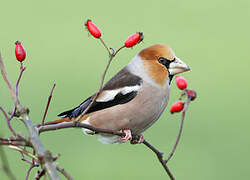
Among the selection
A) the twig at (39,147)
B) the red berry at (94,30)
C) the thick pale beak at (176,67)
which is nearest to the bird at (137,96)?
the thick pale beak at (176,67)

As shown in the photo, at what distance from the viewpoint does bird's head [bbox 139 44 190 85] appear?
283 cm

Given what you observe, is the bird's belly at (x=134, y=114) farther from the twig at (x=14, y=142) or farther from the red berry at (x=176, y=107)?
the twig at (x=14, y=142)

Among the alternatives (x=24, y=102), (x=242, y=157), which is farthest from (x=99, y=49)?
(x=242, y=157)

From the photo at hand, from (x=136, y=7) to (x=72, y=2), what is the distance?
1315mm

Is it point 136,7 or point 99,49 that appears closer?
point 99,49

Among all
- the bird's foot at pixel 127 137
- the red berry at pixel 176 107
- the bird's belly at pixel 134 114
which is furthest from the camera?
the bird's belly at pixel 134 114

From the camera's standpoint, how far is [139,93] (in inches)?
115

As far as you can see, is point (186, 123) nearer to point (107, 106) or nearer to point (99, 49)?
point (99, 49)

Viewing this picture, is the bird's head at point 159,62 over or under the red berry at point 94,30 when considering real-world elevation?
under

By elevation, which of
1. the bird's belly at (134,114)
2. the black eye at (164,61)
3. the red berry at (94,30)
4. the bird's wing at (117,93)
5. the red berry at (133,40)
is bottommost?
the bird's belly at (134,114)

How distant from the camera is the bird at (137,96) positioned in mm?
2818

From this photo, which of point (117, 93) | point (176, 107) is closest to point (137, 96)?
point (117, 93)

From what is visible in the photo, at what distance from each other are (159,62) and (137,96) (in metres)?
0.23

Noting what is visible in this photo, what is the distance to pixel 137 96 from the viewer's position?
2.90 meters
